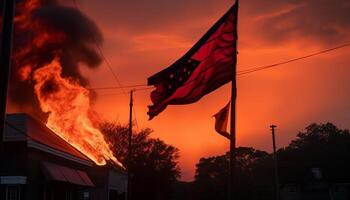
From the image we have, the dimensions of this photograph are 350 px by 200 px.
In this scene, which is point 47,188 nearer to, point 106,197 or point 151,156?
point 106,197

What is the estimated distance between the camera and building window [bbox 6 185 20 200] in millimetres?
20766

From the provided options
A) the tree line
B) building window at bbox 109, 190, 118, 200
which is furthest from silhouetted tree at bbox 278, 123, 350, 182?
building window at bbox 109, 190, 118, 200

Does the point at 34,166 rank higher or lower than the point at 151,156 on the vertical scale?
lower

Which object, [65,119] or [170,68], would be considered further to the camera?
[65,119]

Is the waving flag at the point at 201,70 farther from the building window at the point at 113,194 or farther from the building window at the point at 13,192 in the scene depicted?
the building window at the point at 113,194

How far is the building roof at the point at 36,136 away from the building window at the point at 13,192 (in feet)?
5.74

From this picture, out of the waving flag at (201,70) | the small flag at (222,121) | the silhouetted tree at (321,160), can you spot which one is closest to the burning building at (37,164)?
the waving flag at (201,70)

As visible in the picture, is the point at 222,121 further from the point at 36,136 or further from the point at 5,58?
the point at 36,136

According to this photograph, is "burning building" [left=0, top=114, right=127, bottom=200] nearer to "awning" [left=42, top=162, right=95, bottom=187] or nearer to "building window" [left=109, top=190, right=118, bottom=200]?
"awning" [left=42, top=162, right=95, bottom=187]

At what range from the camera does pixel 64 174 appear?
76.6ft

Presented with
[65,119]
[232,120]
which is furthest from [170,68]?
[65,119]

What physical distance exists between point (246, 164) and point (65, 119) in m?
75.3

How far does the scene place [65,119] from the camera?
98.1 feet

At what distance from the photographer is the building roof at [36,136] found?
20.9m
